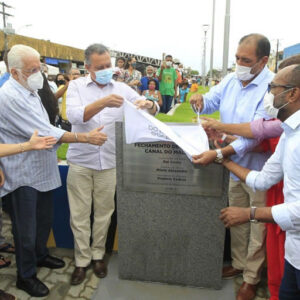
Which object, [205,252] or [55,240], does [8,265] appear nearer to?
[55,240]

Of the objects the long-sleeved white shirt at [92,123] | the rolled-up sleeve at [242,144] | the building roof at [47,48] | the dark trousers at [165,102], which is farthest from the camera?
the building roof at [47,48]

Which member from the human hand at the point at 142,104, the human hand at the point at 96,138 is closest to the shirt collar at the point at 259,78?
the human hand at the point at 142,104

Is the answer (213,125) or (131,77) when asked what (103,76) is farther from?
(131,77)

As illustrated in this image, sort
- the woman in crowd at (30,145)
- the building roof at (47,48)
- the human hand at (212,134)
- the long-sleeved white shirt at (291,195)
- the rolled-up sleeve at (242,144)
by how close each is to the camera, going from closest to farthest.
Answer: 1. the long-sleeved white shirt at (291,195)
2. the woman in crowd at (30,145)
3. the rolled-up sleeve at (242,144)
4. the human hand at (212,134)
5. the building roof at (47,48)

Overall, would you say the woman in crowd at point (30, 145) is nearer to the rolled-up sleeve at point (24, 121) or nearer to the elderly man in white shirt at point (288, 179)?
the rolled-up sleeve at point (24, 121)

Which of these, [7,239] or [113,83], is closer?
[113,83]

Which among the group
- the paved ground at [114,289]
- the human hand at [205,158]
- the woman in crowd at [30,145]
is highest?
the woman in crowd at [30,145]

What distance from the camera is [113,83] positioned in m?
2.73

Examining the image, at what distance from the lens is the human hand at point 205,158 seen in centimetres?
217

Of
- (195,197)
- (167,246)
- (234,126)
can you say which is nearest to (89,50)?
(234,126)

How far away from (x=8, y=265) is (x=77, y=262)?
2.51 feet

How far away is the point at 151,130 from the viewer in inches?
91.5

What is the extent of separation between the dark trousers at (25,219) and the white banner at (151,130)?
0.97 metres

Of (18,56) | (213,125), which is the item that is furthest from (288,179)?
(18,56)
